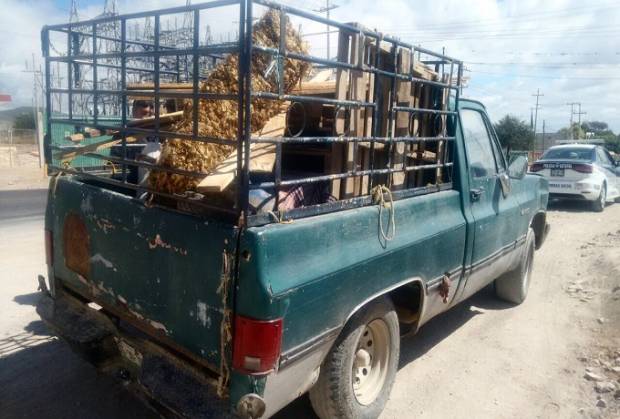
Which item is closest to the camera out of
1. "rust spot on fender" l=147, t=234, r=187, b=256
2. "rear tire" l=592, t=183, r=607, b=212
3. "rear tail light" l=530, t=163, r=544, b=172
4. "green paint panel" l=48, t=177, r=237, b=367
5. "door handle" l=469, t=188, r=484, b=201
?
"green paint panel" l=48, t=177, r=237, b=367

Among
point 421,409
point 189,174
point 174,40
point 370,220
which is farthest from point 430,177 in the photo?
point 174,40

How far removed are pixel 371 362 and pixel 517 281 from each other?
2.85 metres

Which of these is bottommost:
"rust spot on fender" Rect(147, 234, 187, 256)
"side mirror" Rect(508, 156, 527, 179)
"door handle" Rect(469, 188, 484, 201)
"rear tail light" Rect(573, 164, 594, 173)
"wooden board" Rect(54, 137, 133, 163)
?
"rust spot on fender" Rect(147, 234, 187, 256)

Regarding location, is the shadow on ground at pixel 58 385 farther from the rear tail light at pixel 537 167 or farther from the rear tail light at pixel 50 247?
the rear tail light at pixel 537 167

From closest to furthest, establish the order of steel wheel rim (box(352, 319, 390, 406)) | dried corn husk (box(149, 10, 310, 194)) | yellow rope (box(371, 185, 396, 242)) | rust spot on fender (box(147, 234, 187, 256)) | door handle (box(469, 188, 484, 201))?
rust spot on fender (box(147, 234, 187, 256)) < dried corn husk (box(149, 10, 310, 194)) < yellow rope (box(371, 185, 396, 242)) < steel wheel rim (box(352, 319, 390, 406)) < door handle (box(469, 188, 484, 201))

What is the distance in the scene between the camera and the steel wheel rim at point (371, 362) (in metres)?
3.03

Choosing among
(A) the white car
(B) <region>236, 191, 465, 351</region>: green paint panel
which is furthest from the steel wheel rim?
(A) the white car

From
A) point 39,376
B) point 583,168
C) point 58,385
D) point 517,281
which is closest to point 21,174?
point 39,376

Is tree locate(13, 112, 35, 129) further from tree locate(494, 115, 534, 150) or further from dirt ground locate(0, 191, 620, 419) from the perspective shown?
dirt ground locate(0, 191, 620, 419)

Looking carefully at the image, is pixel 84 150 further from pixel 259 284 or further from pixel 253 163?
pixel 259 284

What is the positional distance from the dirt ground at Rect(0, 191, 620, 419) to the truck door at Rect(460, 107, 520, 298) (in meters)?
0.58

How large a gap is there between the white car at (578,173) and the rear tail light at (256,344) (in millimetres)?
10559

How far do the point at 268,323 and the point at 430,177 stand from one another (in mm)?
2127

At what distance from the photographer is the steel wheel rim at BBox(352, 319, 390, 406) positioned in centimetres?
303
